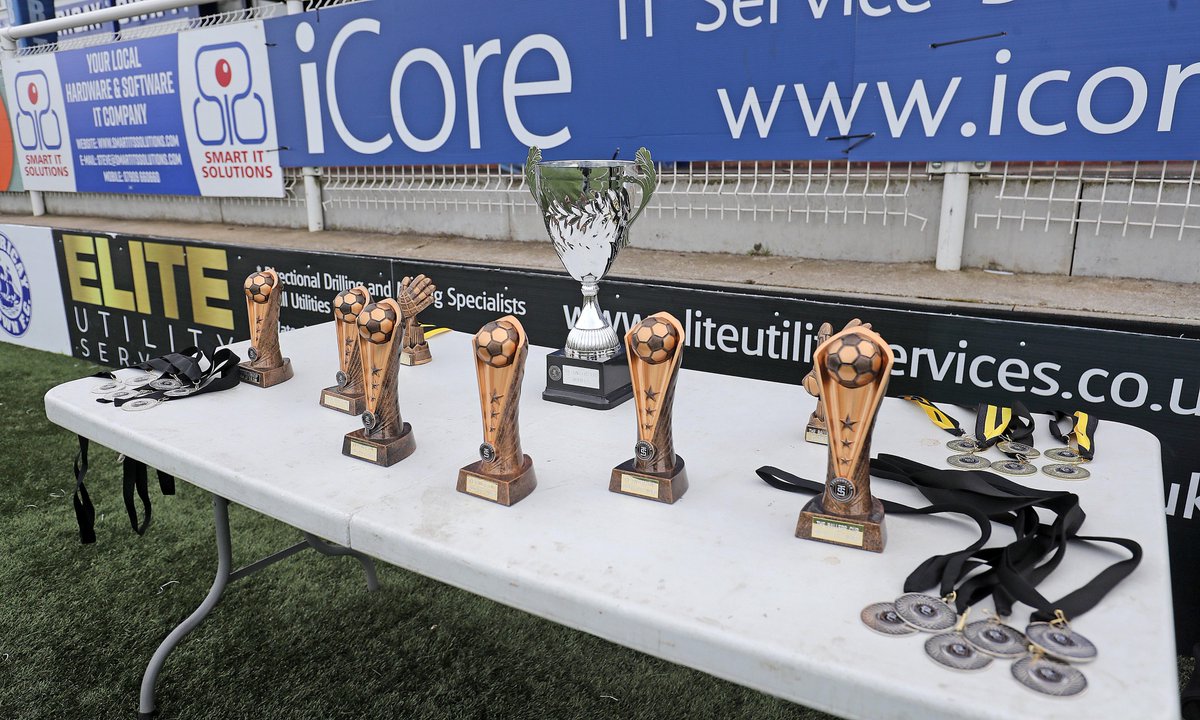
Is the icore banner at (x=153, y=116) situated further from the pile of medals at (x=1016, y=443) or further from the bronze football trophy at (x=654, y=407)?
the pile of medals at (x=1016, y=443)

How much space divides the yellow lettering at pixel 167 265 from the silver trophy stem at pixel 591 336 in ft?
9.18

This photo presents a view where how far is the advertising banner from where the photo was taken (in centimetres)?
409

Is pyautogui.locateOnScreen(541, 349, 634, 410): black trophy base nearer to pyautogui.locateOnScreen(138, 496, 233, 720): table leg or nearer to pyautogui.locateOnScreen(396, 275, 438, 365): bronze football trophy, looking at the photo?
pyautogui.locateOnScreen(396, 275, 438, 365): bronze football trophy

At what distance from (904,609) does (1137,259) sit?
181 centimetres

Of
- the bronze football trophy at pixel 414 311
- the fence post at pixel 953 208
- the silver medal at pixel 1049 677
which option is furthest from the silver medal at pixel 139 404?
the fence post at pixel 953 208

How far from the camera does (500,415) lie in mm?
1026

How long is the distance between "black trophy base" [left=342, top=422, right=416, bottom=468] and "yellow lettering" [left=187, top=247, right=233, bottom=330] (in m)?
2.57

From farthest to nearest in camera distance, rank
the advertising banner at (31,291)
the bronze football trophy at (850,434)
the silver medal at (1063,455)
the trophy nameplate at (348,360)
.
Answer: the advertising banner at (31,291), the trophy nameplate at (348,360), the silver medal at (1063,455), the bronze football trophy at (850,434)

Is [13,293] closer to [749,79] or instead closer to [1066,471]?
[749,79]

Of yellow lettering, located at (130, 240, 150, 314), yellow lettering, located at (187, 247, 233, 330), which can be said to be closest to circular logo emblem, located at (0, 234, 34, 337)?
yellow lettering, located at (130, 240, 150, 314)

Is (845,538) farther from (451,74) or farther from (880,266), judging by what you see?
(451,74)

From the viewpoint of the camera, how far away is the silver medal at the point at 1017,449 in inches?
44.7

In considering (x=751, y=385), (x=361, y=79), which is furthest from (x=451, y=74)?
(x=751, y=385)

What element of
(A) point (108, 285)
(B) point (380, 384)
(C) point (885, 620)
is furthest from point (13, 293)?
(C) point (885, 620)
